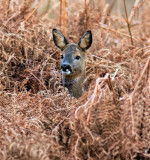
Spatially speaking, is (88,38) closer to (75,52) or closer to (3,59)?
(75,52)

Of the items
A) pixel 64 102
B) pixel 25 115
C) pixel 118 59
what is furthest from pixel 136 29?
pixel 25 115

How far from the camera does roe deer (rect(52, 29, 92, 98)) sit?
547 cm

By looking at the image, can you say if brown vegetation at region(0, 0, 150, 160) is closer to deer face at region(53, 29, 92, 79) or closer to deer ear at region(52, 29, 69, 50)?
deer face at region(53, 29, 92, 79)

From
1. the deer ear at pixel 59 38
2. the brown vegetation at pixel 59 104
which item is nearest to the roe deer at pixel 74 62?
the deer ear at pixel 59 38

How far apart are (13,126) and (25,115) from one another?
0.59 metres

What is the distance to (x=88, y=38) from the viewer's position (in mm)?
5660

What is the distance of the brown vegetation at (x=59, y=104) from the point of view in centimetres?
319

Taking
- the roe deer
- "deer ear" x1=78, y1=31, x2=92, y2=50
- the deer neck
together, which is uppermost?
"deer ear" x1=78, y1=31, x2=92, y2=50

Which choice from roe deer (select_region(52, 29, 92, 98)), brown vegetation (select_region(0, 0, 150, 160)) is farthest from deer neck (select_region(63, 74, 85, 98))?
brown vegetation (select_region(0, 0, 150, 160))

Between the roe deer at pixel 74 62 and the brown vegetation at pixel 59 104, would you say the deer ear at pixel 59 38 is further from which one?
the brown vegetation at pixel 59 104

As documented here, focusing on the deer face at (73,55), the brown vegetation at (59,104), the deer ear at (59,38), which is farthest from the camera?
the deer ear at (59,38)

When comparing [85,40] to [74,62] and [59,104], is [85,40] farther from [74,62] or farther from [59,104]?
[59,104]

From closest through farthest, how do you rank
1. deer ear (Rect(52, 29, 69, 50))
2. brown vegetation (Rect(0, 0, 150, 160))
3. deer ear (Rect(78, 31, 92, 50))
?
brown vegetation (Rect(0, 0, 150, 160)) < deer ear (Rect(78, 31, 92, 50)) < deer ear (Rect(52, 29, 69, 50))

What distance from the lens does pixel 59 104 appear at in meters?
4.47
